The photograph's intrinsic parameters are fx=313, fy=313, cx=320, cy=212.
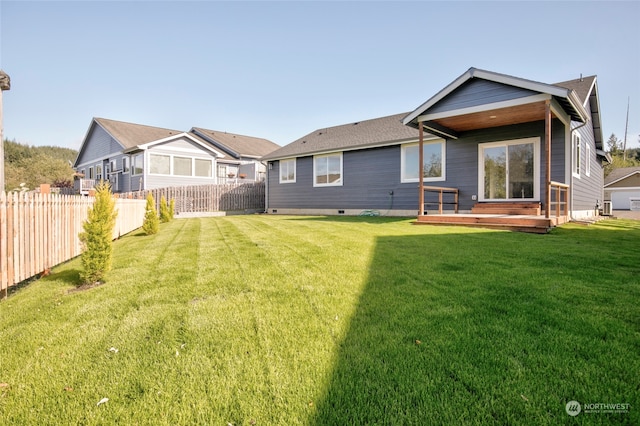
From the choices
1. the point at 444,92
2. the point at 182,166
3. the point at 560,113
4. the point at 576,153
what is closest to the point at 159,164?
the point at 182,166

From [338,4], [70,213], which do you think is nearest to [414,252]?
[70,213]

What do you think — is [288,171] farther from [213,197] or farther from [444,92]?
[444,92]

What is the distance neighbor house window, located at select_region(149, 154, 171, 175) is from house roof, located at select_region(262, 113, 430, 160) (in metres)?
6.77

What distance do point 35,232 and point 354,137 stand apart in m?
11.8

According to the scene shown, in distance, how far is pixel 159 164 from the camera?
18750 millimetres

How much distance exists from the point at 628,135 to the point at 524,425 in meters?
71.3

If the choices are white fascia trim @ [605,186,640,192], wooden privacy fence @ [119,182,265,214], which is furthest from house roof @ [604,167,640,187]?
wooden privacy fence @ [119,182,265,214]

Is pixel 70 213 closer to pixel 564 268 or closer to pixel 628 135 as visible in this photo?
pixel 564 268

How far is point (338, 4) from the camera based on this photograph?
38.0 feet

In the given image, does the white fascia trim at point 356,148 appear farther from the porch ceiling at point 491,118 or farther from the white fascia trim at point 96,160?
the white fascia trim at point 96,160

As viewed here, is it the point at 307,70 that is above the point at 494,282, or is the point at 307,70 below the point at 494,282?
above

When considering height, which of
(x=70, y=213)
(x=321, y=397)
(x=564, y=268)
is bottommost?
(x=321, y=397)

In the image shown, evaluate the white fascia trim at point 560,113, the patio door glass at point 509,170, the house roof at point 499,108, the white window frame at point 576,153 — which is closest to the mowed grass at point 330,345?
the house roof at point 499,108

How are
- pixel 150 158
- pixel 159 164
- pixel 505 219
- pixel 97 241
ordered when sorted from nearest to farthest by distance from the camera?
pixel 97 241 → pixel 505 219 → pixel 150 158 → pixel 159 164
